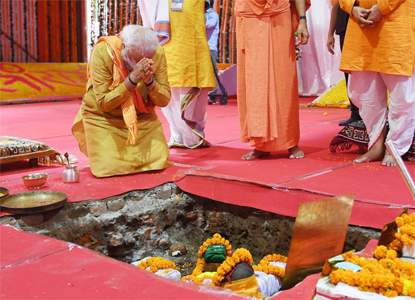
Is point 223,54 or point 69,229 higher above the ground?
point 223,54

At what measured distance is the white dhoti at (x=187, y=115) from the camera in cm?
380

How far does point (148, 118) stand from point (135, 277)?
1.71m

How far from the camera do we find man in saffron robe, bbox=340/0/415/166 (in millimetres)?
2797

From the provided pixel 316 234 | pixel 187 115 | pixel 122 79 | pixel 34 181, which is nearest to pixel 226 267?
pixel 316 234

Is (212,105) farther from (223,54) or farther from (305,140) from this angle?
(305,140)

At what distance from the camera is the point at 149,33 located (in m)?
2.80

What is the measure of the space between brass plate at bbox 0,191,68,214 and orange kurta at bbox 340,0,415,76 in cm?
204

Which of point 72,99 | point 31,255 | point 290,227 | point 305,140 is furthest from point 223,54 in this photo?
point 31,255

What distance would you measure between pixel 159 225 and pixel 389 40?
1809 millimetres

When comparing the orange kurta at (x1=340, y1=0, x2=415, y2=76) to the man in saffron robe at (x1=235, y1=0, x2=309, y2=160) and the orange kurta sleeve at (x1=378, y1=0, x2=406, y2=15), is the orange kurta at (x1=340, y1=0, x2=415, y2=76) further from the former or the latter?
the man in saffron robe at (x1=235, y1=0, x2=309, y2=160)

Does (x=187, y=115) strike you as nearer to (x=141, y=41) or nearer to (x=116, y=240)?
(x=141, y=41)

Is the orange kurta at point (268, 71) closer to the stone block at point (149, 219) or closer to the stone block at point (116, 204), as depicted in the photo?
the stone block at point (149, 219)

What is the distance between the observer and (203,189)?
2.79m

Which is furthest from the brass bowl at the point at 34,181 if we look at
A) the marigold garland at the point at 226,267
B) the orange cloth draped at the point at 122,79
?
the marigold garland at the point at 226,267
